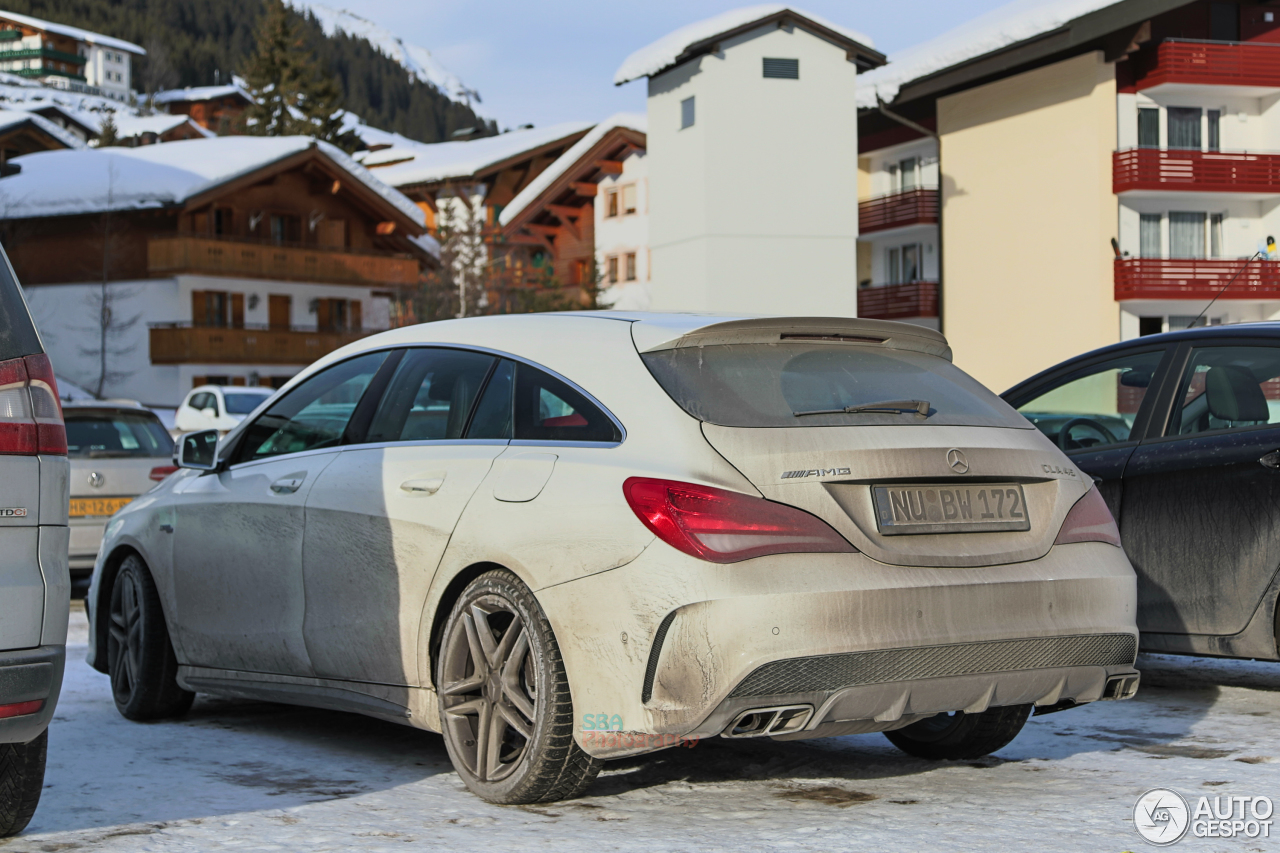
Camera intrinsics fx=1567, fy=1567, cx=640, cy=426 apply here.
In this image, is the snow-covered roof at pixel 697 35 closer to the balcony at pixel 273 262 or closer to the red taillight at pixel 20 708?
the balcony at pixel 273 262

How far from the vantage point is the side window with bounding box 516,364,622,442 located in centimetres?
464

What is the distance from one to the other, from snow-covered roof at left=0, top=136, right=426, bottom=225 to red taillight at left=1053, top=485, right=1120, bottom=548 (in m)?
47.5

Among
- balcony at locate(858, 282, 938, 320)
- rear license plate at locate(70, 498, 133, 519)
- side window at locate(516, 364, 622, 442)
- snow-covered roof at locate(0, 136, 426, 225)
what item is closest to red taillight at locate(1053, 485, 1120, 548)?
side window at locate(516, 364, 622, 442)

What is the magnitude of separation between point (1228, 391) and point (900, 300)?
42.0m

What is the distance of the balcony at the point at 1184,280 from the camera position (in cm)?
Result: 4028

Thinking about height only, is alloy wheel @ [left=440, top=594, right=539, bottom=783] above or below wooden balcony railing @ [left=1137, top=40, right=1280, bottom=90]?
below

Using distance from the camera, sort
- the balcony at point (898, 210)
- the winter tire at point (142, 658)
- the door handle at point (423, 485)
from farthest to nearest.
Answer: the balcony at point (898, 210) → the winter tire at point (142, 658) → the door handle at point (423, 485)

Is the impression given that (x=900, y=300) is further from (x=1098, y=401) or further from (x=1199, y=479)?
(x=1199, y=479)

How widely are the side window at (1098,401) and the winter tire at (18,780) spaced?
160 inches

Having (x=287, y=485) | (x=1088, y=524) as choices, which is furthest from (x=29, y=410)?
(x=1088, y=524)

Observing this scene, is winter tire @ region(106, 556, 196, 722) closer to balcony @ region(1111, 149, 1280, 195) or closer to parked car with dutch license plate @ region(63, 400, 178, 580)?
parked car with dutch license plate @ region(63, 400, 178, 580)

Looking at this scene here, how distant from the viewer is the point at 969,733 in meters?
5.33

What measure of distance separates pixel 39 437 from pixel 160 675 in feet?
8.66

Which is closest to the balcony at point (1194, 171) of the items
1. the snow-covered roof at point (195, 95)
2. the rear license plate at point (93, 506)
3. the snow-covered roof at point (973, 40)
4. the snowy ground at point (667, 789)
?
the snow-covered roof at point (973, 40)
